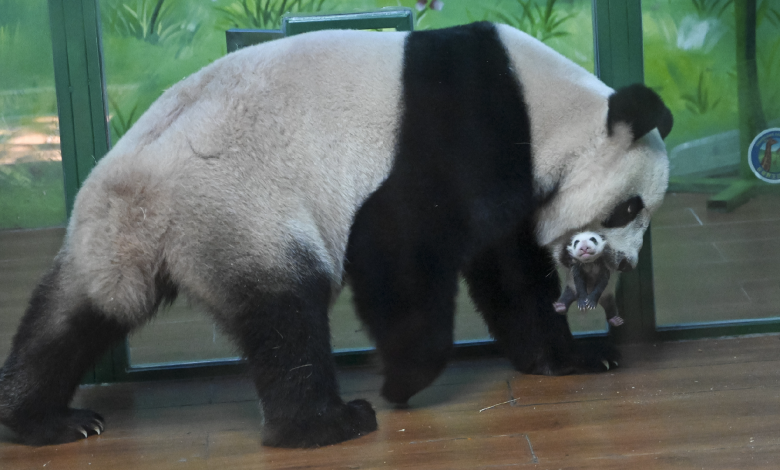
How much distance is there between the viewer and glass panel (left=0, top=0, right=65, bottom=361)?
310 cm

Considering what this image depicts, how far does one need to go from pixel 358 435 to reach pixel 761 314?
178 cm

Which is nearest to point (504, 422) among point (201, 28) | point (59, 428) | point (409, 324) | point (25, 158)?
point (409, 324)

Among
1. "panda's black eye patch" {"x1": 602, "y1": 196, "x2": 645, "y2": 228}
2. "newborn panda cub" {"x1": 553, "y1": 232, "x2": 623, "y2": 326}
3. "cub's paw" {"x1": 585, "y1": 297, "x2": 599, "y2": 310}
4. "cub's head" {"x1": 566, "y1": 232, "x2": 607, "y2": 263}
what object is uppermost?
"panda's black eye patch" {"x1": 602, "y1": 196, "x2": 645, "y2": 228}

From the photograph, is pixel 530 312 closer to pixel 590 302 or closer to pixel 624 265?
pixel 590 302

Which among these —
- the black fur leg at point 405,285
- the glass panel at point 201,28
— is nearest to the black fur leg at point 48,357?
the glass panel at point 201,28

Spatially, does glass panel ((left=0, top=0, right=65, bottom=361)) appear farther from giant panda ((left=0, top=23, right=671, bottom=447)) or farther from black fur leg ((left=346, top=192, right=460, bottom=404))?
black fur leg ((left=346, top=192, right=460, bottom=404))

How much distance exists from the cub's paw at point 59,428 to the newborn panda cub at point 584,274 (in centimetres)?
160

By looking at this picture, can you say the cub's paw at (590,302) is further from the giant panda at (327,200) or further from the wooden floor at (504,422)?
the wooden floor at (504,422)

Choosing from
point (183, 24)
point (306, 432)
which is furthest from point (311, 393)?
point (183, 24)

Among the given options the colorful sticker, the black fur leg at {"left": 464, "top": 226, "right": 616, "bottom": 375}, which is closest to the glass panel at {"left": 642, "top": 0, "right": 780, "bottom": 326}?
the colorful sticker

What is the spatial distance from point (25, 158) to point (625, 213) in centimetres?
218

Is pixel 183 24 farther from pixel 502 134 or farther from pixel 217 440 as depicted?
pixel 217 440

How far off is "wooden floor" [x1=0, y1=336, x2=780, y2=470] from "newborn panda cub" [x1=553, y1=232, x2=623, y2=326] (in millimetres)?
281

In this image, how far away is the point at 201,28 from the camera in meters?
3.13
